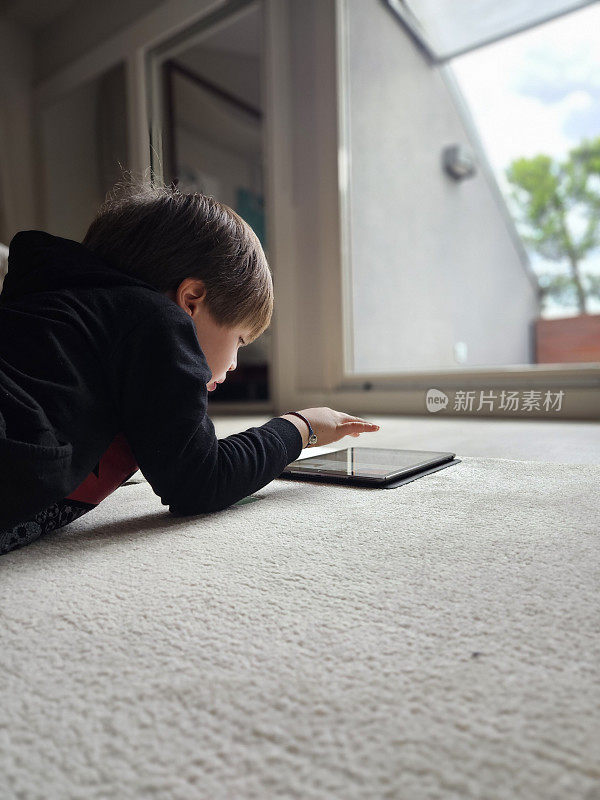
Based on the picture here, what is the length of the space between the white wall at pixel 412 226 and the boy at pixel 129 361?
5.79ft

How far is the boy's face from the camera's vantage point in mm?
665

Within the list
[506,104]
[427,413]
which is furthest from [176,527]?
[506,104]

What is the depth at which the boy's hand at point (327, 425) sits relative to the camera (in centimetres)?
74

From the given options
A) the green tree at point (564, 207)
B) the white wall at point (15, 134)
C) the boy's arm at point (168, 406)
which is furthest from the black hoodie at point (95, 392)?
the green tree at point (564, 207)

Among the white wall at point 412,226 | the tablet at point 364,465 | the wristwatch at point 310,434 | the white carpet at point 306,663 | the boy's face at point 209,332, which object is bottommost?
the white carpet at point 306,663

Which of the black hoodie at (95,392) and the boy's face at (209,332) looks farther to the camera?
the boy's face at (209,332)

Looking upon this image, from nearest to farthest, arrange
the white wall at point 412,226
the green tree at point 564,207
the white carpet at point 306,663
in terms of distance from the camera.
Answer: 1. the white carpet at point 306,663
2. the white wall at point 412,226
3. the green tree at point 564,207

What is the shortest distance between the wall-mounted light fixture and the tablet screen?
281 centimetres

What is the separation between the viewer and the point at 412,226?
2949mm

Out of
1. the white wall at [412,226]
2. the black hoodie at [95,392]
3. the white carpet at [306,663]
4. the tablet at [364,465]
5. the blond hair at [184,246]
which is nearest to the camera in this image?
the white carpet at [306,663]

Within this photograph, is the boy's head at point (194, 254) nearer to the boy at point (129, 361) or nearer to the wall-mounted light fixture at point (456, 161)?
the boy at point (129, 361)

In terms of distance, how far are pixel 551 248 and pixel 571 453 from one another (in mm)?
3306

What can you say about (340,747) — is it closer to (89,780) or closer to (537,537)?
(89,780)

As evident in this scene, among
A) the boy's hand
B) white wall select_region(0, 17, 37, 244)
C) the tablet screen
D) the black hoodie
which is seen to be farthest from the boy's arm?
white wall select_region(0, 17, 37, 244)
